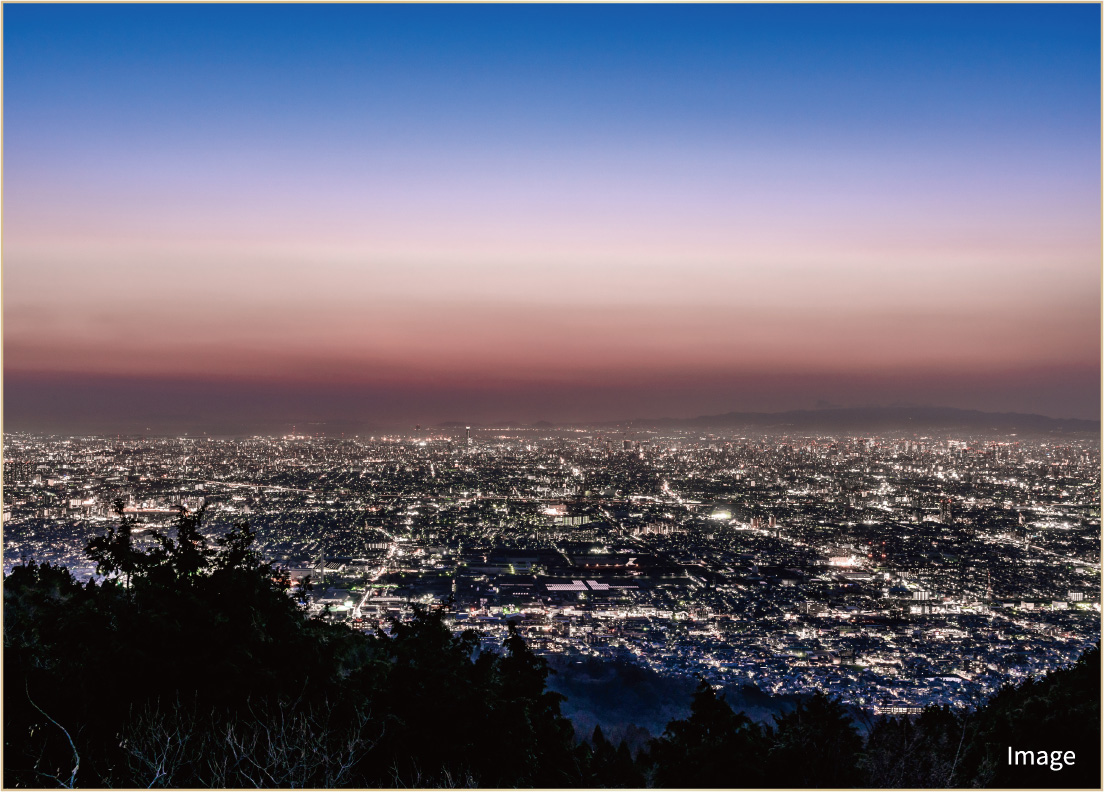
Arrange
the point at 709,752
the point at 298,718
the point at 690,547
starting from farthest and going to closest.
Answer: the point at 690,547
the point at 709,752
the point at 298,718

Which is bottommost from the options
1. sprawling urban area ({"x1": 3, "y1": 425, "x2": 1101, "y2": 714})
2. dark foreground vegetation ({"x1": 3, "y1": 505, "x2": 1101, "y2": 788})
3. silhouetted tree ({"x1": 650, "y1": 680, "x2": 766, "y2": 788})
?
sprawling urban area ({"x1": 3, "y1": 425, "x2": 1101, "y2": 714})

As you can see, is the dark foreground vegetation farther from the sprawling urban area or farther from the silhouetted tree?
the sprawling urban area

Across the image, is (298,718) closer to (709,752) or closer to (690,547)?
(709,752)

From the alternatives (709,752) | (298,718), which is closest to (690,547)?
(709,752)

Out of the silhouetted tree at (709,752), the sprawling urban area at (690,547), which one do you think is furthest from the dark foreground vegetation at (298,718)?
the sprawling urban area at (690,547)

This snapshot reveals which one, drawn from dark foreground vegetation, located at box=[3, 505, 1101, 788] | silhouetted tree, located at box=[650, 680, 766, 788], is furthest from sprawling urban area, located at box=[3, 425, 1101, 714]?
silhouetted tree, located at box=[650, 680, 766, 788]

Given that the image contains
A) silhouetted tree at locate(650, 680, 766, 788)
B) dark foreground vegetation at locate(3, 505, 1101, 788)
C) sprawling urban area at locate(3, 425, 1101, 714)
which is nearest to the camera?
dark foreground vegetation at locate(3, 505, 1101, 788)

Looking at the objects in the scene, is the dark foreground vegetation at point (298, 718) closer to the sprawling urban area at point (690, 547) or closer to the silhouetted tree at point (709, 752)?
the silhouetted tree at point (709, 752)
